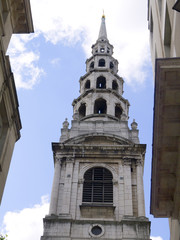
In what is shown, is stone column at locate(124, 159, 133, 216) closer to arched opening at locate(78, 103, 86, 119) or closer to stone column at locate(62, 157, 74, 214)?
stone column at locate(62, 157, 74, 214)

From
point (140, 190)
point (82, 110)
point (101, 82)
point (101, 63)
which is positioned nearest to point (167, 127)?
point (140, 190)

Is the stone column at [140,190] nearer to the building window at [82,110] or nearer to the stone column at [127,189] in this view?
the stone column at [127,189]

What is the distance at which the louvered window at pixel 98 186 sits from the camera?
1149 inches

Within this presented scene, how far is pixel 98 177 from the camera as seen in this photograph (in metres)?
30.8

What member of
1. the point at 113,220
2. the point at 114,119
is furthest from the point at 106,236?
the point at 114,119

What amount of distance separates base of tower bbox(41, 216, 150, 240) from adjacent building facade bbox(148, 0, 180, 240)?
12.4m

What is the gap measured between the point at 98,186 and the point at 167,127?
19.3m

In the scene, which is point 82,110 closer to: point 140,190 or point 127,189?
point 127,189

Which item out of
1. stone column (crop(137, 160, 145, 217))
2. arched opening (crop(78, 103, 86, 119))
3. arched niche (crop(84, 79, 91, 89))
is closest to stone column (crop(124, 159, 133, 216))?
stone column (crop(137, 160, 145, 217))

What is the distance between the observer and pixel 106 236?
86.6 ft

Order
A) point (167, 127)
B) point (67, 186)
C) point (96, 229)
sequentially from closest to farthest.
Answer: point (167, 127)
point (96, 229)
point (67, 186)

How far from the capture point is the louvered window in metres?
29.2

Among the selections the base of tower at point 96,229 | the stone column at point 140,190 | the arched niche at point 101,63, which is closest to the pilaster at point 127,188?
the stone column at point 140,190

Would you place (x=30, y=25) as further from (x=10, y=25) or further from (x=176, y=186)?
(x=176, y=186)
